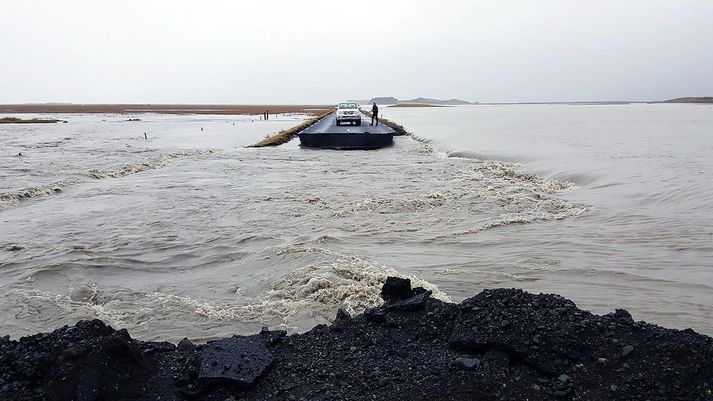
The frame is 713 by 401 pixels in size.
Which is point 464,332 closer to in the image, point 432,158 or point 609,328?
point 609,328

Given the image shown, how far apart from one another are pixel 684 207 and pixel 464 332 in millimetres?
11203

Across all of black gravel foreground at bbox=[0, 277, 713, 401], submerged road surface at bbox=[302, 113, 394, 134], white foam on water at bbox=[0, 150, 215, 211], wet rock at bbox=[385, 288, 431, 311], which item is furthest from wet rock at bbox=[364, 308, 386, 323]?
submerged road surface at bbox=[302, 113, 394, 134]

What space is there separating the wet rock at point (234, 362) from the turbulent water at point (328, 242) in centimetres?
151

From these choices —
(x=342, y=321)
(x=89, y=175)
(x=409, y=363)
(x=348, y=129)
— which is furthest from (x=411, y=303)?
(x=348, y=129)

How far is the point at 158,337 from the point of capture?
6.04 metres

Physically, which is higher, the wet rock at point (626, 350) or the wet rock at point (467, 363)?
the wet rock at point (626, 350)

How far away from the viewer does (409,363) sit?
4.42 m

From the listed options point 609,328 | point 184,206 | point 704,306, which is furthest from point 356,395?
A: point 184,206

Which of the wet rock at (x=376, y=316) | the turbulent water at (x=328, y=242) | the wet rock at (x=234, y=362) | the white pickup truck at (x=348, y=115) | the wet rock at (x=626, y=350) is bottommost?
the turbulent water at (x=328, y=242)

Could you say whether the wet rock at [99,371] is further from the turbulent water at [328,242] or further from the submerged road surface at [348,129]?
the submerged road surface at [348,129]

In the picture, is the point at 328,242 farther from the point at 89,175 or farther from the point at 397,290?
the point at 89,175

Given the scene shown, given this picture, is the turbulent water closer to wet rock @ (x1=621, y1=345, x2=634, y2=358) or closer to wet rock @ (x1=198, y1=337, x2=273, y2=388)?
wet rock @ (x1=198, y1=337, x2=273, y2=388)

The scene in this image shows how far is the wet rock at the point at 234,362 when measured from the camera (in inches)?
166

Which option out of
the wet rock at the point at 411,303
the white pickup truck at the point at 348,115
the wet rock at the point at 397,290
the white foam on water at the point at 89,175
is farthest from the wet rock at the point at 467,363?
the white pickup truck at the point at 348,115
